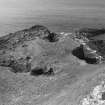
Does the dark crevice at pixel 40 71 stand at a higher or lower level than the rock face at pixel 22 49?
lower

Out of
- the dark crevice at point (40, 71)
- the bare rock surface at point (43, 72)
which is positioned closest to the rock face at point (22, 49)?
the bare rock surface at point (43, 72)

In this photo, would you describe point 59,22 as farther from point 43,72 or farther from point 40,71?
point 43,72

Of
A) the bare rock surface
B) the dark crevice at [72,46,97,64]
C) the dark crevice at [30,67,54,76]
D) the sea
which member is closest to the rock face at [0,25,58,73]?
the bare rock surface

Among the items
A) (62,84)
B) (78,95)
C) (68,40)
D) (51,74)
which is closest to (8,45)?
(68,40)

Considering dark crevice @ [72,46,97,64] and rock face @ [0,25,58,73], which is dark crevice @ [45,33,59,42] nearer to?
rock face @ [0,25,58,73]

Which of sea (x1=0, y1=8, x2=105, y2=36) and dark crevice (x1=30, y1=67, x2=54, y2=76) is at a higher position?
sea (x1=0, y1=8, x2=105, y2=36)

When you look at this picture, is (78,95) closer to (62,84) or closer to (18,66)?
(62,84)

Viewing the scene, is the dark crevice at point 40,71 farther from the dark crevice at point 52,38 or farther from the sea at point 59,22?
the sea at point 59,22

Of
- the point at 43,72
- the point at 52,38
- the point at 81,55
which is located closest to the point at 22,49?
the point at 52,38
